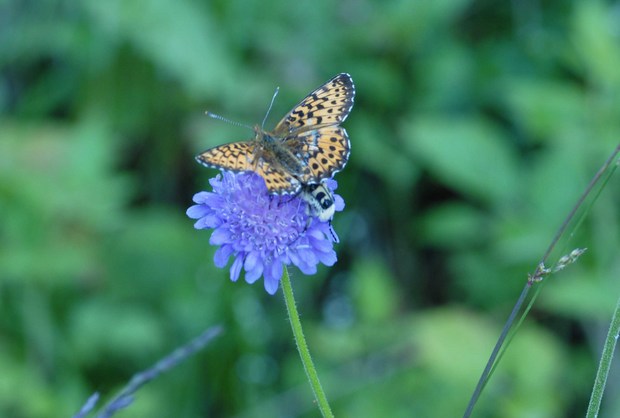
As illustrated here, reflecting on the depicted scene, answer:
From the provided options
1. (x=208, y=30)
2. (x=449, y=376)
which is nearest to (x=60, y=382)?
(x=449, y=376)

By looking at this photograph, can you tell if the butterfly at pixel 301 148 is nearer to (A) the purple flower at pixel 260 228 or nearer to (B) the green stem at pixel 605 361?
(A) the purple flower at pixel 260 228

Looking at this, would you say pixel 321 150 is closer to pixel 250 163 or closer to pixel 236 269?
pixel 250 163

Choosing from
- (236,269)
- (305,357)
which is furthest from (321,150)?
(305,357)

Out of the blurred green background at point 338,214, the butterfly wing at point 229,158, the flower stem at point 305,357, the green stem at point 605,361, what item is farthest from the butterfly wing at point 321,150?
the blurred green background at point 338,214

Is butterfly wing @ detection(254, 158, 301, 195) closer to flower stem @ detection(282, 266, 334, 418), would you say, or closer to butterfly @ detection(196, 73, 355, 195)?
butterfly @ detection(196, 73, 355, 195)

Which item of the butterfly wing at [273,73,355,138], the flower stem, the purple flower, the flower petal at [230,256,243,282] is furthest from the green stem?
the butterfly wing at [273,73,355,138]

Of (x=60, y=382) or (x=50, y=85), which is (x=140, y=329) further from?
(x=50, y=85)
